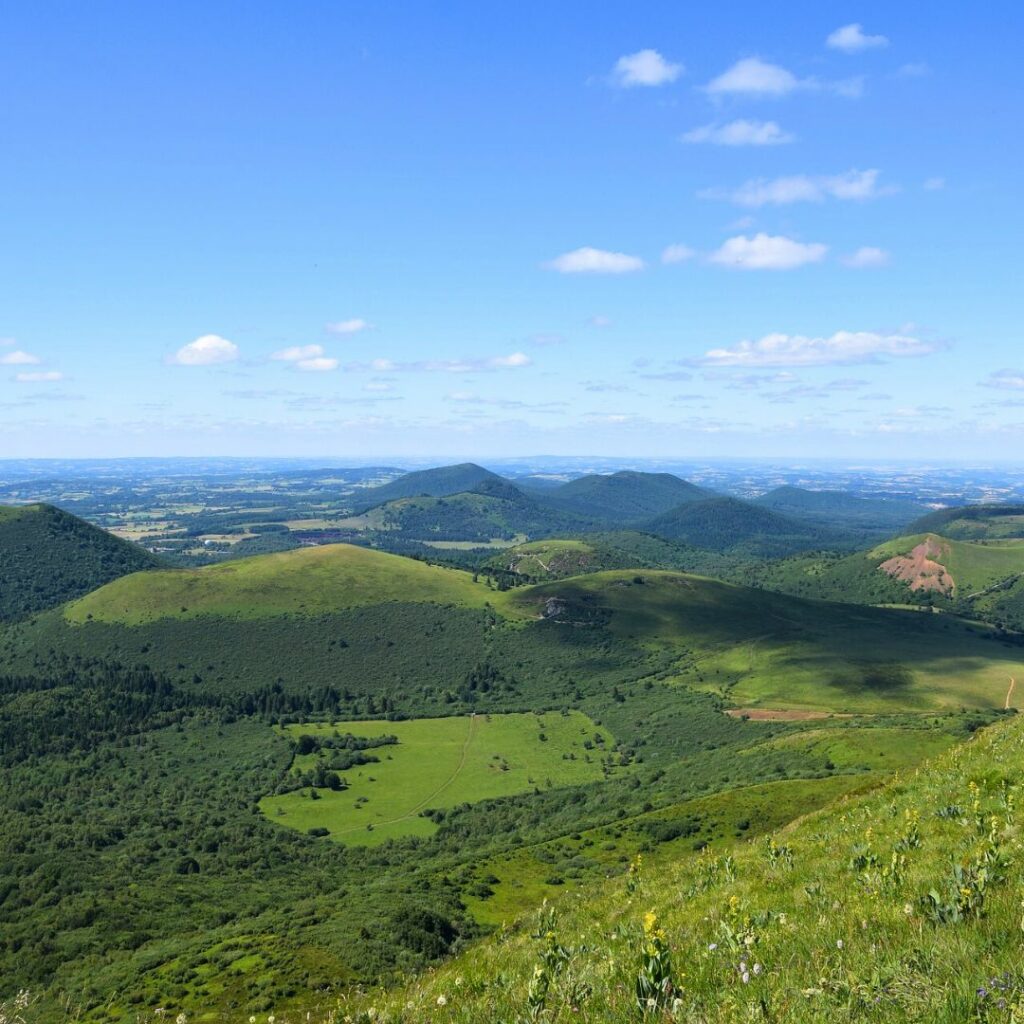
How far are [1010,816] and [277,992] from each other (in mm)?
54124

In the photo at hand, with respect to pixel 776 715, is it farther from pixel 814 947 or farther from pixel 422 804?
pixel 814 947

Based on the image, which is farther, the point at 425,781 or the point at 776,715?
the point at 776,715

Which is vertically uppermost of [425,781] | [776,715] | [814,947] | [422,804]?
[814,947]

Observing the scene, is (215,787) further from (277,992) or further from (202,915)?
(277,992)

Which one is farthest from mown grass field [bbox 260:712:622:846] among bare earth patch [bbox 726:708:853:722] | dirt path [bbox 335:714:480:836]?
bare earth patch [bbox 726:708:853:722]

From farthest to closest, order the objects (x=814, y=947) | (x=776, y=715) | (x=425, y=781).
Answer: (x=776, y=715), (x=425, y=781), (x=814, y=947)

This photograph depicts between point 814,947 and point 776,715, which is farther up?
point 814,947

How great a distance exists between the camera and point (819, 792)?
3467 inches

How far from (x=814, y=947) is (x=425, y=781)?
178 meters

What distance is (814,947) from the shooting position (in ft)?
28.8

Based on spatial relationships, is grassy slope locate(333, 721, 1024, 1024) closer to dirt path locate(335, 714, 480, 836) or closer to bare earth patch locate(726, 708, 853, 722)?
dirt path locate(335, 714, 480, 836)

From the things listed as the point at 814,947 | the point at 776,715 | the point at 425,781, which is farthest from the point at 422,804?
the point at 814,947

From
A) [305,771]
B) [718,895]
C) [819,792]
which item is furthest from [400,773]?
[718,895]

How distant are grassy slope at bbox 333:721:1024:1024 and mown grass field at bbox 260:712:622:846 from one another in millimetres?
139905
